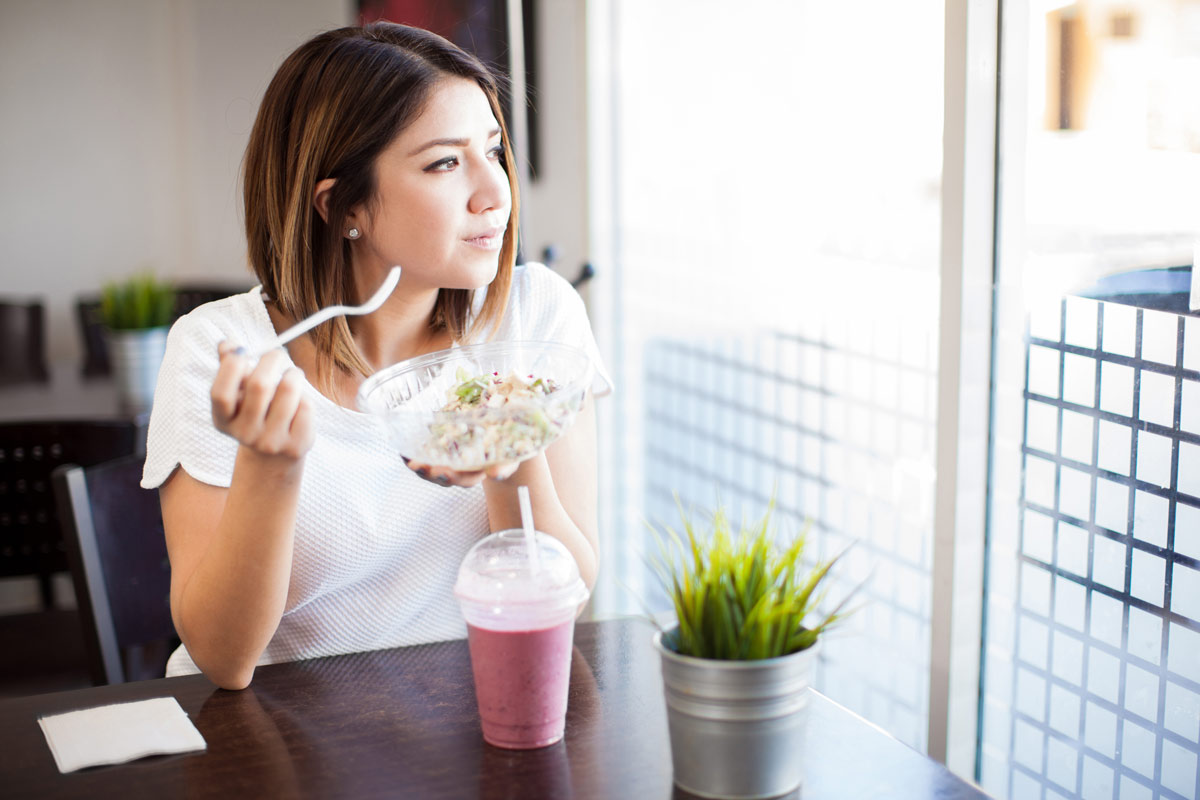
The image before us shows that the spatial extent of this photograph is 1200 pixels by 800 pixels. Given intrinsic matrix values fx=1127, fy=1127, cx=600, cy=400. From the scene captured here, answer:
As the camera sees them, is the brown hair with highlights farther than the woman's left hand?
Yes

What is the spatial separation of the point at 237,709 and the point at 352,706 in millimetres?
109

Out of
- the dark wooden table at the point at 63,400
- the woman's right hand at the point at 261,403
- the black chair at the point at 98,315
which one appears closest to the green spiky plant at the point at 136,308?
the dark wooden table at the point at 63,400

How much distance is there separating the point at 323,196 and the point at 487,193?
225 millimetres

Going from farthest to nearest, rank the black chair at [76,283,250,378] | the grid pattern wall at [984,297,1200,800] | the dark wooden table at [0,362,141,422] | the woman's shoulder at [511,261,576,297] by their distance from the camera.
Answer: the black chair at [76,283,250,378] < the dark wooden table at [0,362,141,422] < the woman's shoulder at [511,261,576,297] < the grid pattern wall at [984,297,1200,800]

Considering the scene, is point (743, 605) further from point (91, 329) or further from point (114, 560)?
point (91, 329)

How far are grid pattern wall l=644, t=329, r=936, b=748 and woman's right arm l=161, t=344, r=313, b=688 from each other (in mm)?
602

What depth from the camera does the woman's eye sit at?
132cm

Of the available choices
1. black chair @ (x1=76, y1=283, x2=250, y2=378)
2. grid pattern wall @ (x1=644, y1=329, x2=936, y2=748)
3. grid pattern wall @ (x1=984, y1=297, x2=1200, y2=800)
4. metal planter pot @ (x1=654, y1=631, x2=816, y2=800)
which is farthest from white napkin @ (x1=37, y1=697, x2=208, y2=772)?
black chair @ (x1=76, y1=283, x2=250, y2=378)

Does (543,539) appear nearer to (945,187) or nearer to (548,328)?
(548,328)

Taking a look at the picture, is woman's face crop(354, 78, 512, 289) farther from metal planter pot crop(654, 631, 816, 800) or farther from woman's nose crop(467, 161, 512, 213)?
metal planter pot crop(654, 631, 816, 800)

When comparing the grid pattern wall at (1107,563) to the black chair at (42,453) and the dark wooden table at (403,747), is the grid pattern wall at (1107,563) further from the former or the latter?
the black chair at (42,453)

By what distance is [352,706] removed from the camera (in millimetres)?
1058

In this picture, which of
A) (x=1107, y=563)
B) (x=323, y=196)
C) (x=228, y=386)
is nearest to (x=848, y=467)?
(x=1107, y=563)

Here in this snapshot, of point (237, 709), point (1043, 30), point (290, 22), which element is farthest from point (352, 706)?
point (290, 22)
